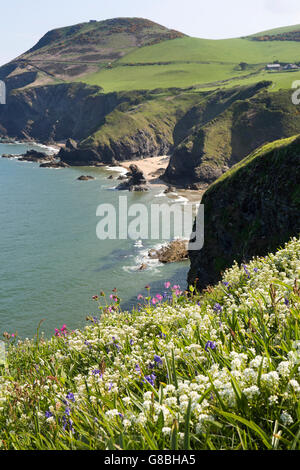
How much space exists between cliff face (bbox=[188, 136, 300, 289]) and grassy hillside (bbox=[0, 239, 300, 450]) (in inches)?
545

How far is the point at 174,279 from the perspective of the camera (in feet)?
125

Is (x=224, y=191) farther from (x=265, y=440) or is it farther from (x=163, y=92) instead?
(x=163, y=92)

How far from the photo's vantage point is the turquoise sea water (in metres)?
31.9

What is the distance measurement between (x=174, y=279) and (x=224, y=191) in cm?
1366

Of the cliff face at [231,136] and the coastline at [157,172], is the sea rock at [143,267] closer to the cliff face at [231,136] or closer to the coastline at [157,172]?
the coastline at [157,172]

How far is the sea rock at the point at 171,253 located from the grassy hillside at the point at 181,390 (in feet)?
114

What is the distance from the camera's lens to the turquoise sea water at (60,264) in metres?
31.9

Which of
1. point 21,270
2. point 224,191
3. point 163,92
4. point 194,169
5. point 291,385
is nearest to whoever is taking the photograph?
point 291,385

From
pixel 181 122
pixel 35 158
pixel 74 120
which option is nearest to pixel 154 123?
pixel 181 122

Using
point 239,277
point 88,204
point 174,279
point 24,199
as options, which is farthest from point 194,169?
point 239,277

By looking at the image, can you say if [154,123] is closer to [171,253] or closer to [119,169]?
[119,169]

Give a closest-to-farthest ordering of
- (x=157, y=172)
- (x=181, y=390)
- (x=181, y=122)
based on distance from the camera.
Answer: (x=181, y=390)
(x=157, y=172)
(x=181, y=122)

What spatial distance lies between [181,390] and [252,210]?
21.3 metres

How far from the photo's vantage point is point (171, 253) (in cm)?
4378
